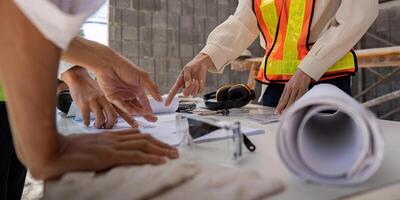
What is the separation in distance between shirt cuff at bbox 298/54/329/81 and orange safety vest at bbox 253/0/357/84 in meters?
0.09

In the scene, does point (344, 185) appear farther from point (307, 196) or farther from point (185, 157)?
point (185, 157)

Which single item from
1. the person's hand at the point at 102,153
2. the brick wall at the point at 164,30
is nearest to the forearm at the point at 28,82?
the person's hand at the point at 102,153

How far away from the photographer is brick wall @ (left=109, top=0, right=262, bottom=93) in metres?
3.91

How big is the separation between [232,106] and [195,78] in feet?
0.54

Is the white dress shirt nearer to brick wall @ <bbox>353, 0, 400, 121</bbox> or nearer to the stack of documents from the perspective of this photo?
the stack of documents

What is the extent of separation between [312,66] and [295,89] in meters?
0.09

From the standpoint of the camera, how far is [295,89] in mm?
937

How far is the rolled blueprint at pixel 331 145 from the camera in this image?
1.14ft

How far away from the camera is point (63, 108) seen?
3.50 ft

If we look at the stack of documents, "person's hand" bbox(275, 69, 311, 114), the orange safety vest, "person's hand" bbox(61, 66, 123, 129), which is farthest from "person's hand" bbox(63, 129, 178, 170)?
the orange safety vest

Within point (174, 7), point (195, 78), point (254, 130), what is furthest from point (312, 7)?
point (174, 7)

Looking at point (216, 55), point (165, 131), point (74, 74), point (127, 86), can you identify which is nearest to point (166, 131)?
point (165, 131)

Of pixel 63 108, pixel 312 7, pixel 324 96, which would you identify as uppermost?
pixel 312 7

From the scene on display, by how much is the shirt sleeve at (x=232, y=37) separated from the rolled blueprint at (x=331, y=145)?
2.62 ft
